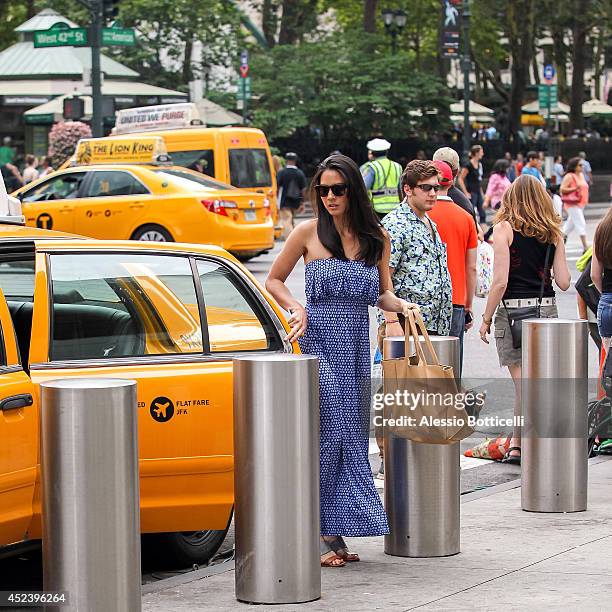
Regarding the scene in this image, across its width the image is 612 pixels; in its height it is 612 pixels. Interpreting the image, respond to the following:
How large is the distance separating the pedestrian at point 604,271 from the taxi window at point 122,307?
9.94ft

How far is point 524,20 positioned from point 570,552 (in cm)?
4756

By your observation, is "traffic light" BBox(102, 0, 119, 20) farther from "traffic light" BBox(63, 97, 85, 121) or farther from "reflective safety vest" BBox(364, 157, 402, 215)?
"reflective safety vest" BBox(364, 157, 402, 215)

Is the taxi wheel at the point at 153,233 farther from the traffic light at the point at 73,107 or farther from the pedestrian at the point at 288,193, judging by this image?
the traffic light at the point at 73,107

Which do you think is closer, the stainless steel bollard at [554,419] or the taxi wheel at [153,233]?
the stainless steel bollard at [554,419]

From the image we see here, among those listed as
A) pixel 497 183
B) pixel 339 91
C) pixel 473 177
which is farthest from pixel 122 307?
pixel 339 91

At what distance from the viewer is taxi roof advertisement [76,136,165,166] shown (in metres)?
24.3

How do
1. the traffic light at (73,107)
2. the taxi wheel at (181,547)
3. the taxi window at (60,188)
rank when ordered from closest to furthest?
the taxi wheel at (181,547)
the taxi window at (60,188)
the traffic light at (73,107)

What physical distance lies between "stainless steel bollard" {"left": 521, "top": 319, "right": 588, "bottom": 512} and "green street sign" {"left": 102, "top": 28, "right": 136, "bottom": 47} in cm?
2135

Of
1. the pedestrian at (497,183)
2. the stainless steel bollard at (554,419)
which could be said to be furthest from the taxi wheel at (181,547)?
the pedestrian at (497,183)

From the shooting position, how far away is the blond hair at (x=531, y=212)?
9070 millimetres

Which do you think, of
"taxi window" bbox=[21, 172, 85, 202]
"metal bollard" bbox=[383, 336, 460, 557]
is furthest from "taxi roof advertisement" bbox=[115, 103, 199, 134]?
"metal bollard" bbox=[383, 336, 460, 557]

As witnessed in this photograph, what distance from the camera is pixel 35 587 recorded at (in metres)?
6.46

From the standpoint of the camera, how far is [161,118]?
94.3ft

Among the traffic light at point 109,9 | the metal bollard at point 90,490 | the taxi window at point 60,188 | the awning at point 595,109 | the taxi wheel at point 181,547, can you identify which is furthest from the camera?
the awning at point 595,109
